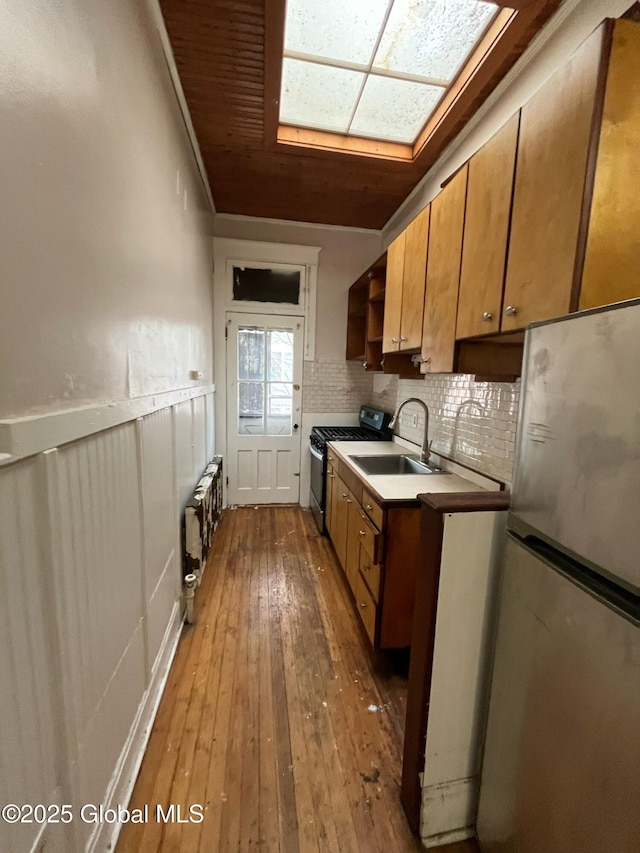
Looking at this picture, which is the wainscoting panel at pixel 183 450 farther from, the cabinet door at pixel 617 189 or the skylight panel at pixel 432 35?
the skylight panel at pixel 432 35

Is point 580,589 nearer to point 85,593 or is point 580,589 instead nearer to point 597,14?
point 85,593

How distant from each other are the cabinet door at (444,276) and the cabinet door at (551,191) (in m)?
0.35

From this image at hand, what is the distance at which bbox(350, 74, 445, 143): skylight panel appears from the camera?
1951 millimetres

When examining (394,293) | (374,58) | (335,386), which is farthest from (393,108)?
(335,386)

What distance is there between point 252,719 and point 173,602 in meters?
0.71

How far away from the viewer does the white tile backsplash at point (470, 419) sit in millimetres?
1685

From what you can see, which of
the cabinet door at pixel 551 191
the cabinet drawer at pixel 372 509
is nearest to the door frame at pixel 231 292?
the cabinet drawer at pixel 372 509

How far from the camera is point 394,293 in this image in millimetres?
2320

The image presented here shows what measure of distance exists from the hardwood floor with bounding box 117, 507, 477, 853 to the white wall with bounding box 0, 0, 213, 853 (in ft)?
0.58

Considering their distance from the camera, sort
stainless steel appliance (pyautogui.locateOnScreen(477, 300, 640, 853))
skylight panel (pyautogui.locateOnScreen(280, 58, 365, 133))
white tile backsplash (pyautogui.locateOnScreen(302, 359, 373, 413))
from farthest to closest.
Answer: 1. white tile backsplash (pyautogui.locateOnScreen(302, 359, 373, 413))
2. skylight panel (pyautogui.locateOnScreen(280, 58, 365, 133))
3. stainless steel appliance (pyautogui.locateOnScreen(477, 300, 640, 853))

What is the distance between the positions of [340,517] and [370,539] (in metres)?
0.77

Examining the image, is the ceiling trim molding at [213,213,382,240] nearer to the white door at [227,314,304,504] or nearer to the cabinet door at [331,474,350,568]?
the white door at [227,314,304,504]

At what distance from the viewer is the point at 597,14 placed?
1271mm

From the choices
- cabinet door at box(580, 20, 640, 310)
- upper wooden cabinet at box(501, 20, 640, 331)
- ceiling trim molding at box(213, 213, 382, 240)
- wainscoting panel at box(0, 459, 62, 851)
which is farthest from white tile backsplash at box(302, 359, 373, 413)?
wainscoting panel at box(0, 459, 62, 851)
